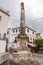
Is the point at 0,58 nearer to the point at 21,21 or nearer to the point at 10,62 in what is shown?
the point at 10,62

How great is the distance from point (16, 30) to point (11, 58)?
37.3 meters

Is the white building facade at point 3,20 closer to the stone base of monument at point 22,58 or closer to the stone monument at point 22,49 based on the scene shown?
the stone monument at point 22,49

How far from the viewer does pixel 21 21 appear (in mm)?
18844

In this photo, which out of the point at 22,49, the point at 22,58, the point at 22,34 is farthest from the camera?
the point at 22,49

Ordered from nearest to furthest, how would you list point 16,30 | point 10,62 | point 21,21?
point 10,62
point 21,21
point 16,30

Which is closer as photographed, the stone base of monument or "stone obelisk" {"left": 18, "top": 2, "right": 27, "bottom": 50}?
the stone base of monument

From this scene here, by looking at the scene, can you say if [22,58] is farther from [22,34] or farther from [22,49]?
[22,34]

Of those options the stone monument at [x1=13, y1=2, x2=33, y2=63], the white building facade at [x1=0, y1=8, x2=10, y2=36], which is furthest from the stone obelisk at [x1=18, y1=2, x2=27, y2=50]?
the white building facade at [x1=0, y1=8, x2=10, y2=36]

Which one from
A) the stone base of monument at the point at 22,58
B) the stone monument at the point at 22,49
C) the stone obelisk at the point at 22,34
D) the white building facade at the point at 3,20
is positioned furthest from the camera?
the white building facade at the point at 3,20

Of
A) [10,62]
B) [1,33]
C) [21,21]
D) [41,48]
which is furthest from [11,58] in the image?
[41,48]

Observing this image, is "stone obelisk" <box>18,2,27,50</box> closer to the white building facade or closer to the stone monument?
the stone monument

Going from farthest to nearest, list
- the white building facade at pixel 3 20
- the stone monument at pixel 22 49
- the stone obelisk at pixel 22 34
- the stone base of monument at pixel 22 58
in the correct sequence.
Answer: the white building facade at pixel 3 20 → the stone obelisk at pixel 22 34 → the stone monument at pixel 22 49 → the stone base of monument at pixel 22 58

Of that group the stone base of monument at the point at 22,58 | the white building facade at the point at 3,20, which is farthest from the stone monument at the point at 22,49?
the white building facade at the point at 3,20

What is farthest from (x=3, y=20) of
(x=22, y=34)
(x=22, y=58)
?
(x=22, y=58)
